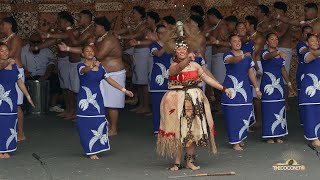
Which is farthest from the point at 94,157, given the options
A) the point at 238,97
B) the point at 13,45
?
the point at 13,45

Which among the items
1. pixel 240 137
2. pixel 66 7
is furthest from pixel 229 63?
pixel 66 7

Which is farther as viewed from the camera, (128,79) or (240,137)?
(128,79)

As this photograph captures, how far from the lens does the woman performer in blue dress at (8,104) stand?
9914 millimetres

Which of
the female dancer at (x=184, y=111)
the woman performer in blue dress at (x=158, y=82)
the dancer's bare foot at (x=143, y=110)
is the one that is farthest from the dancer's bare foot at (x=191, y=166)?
the dancer's bare foot at (x=143, y=110)

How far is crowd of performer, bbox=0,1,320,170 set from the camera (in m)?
8.89

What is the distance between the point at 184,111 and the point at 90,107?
1.43 metres

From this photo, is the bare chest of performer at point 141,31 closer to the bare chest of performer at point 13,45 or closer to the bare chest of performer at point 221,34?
the bare chest of performer at point 221,34

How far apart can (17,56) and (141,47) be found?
9.03ft

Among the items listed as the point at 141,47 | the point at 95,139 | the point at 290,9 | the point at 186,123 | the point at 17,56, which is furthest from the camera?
the point at 290,9

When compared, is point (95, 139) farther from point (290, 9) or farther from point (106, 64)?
point (290, 9)

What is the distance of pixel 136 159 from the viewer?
9.73 m

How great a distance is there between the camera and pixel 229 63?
10.1 metres

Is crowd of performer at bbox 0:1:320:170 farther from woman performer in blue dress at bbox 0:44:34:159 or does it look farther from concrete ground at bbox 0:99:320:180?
concrete ground at bbox 0:99:320:180

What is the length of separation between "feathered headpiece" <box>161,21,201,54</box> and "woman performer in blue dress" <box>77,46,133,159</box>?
112 centimetres
